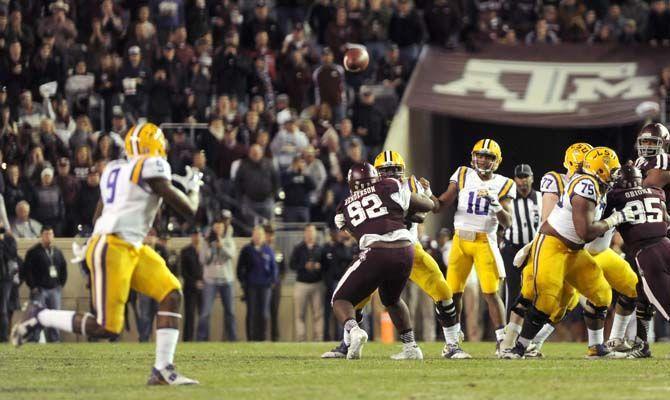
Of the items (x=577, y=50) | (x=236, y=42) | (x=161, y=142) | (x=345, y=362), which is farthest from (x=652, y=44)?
(x=161, y=142)

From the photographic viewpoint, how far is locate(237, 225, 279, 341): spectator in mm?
17812

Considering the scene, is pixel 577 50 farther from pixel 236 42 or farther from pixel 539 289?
pixel 539 289

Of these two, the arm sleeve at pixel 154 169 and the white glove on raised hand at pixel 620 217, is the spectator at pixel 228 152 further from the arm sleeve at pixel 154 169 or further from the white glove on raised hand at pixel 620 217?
the arm sleeve at pixel 154 169

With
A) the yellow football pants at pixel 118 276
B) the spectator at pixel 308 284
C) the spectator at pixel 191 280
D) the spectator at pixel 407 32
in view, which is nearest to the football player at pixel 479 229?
the yellow football pants at pixel 118 276

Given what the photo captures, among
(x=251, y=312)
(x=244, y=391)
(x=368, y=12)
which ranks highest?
(x=368, y=12)

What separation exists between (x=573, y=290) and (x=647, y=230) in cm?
81

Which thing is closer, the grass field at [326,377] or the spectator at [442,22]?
the grass field at [326,377]

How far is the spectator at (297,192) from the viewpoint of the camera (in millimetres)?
18391

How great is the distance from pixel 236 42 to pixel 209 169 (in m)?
2.44

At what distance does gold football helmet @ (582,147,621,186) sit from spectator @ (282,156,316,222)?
7.55 meters

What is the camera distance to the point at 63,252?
1766 cm

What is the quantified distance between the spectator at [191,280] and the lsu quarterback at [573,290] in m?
6.27

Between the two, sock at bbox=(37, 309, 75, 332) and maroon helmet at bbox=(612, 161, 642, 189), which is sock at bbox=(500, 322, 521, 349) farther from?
sock at bbox=(37, 309, 75, 332)

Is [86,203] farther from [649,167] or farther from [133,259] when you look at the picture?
[133,259]
